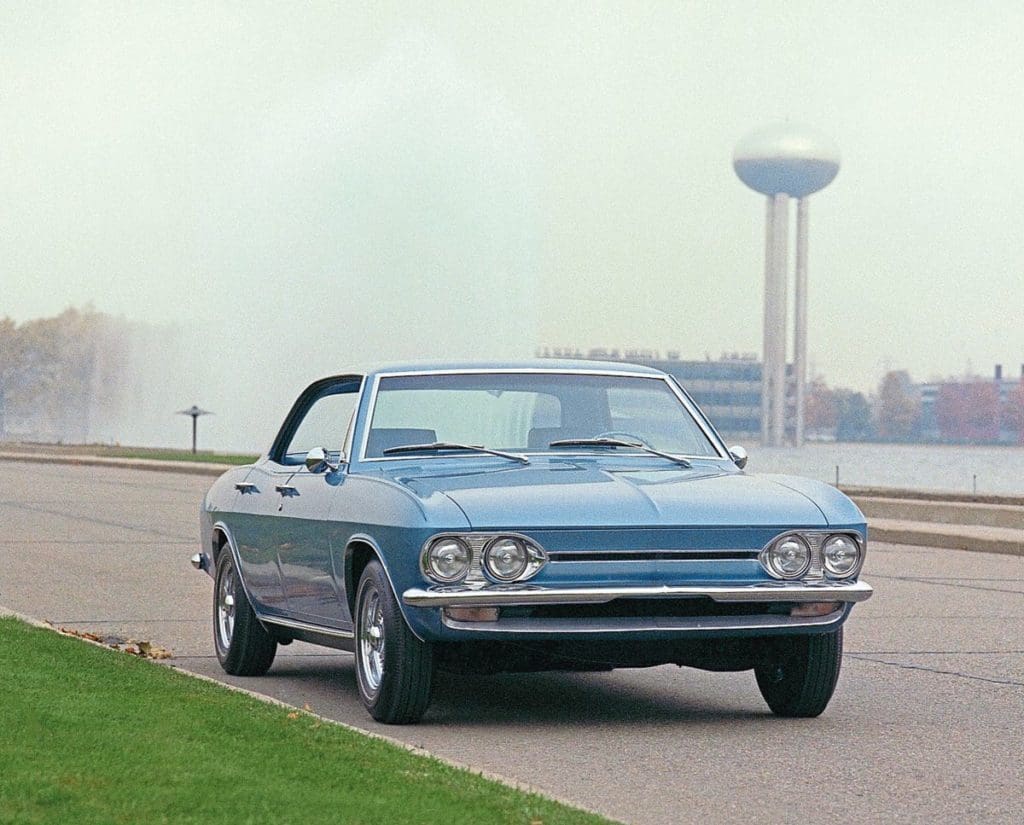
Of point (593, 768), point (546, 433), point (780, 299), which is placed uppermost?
point (780, 299)

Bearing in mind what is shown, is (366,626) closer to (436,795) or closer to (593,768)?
(593,768)

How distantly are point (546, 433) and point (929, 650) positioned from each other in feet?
12.2

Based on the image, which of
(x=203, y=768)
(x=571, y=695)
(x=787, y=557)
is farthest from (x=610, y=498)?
(x=203, y=768)

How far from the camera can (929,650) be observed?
12055 mm

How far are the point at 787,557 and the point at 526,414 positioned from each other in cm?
176

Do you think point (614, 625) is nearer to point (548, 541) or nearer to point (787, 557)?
point (548, 541)

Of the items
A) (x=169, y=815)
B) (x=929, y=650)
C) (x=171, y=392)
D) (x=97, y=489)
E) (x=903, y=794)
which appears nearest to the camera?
(x=169, y=815)

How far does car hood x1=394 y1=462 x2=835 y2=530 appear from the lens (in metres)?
8.08

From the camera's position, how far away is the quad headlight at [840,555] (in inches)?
331

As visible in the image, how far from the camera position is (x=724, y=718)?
8914 mm

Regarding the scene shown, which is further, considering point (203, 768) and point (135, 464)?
point (135, 464)

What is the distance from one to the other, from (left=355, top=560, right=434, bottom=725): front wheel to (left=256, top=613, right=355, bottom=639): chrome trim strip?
0.74 feet

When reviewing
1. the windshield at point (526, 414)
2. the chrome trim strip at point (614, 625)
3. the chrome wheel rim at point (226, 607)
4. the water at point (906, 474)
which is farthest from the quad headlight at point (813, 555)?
the water at point (906, 474)

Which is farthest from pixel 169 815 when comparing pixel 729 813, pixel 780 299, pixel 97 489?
pixel 780 299
